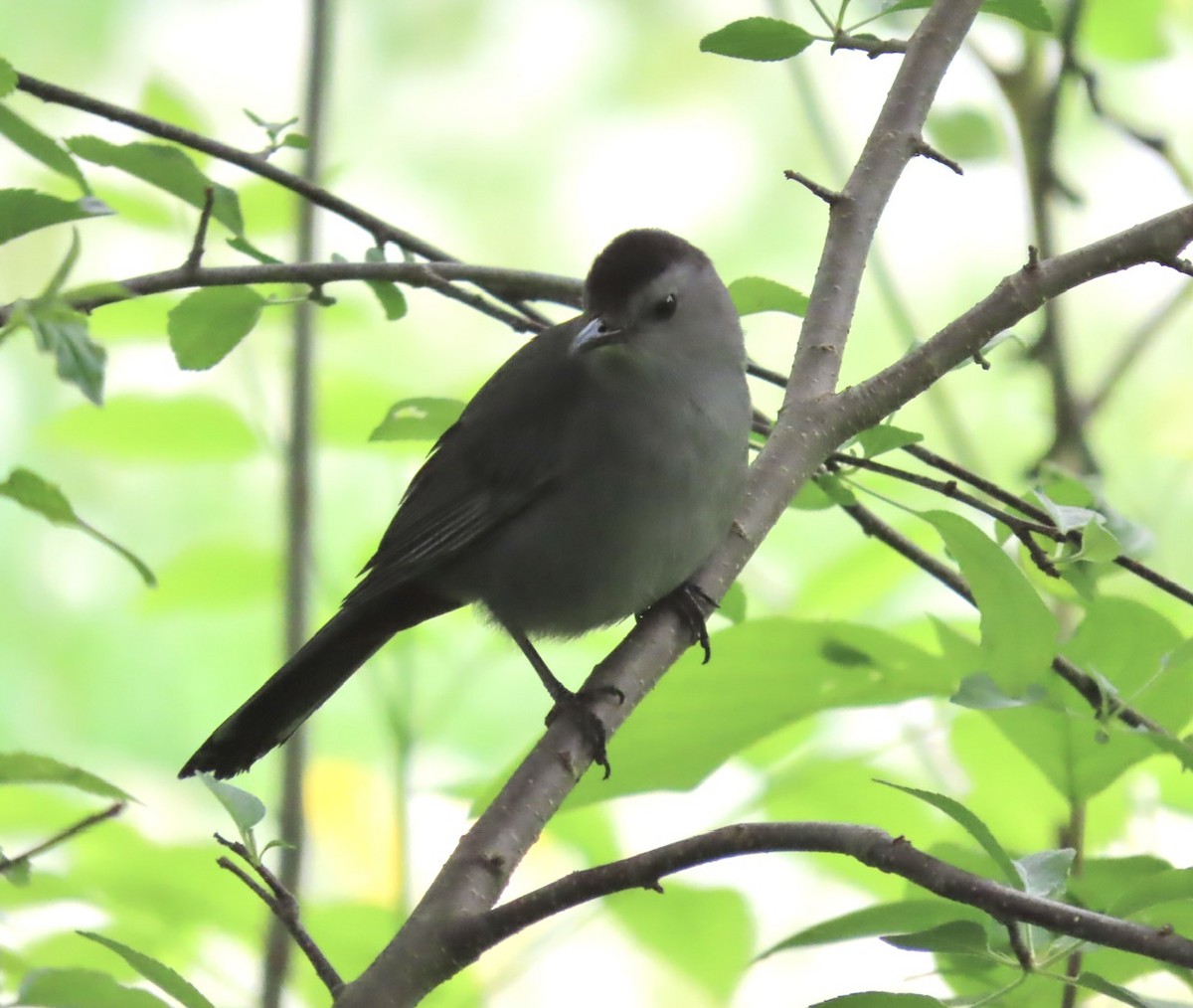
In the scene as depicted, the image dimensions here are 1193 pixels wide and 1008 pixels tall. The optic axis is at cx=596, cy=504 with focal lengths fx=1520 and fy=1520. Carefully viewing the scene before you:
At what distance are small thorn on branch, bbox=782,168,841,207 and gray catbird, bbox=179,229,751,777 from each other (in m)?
0.61

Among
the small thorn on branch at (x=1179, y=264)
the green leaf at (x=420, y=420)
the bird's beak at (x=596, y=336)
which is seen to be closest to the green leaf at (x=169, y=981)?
the green leaf at (x=420, y=420)

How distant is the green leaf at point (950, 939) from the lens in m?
1.41

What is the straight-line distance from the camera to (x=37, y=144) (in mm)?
1812

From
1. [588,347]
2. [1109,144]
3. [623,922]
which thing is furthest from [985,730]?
[1109,144]

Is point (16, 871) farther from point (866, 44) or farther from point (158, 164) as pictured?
point (866, 44)

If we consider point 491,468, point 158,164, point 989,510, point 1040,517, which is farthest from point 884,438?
point 491,468

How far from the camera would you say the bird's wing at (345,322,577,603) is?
9.82 feet

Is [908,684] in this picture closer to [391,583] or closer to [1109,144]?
[391,583]

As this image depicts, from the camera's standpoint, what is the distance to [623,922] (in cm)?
255

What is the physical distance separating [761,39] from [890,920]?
1.16 metres

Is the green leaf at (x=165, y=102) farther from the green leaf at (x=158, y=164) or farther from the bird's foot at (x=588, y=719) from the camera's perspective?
the bird's foot at (x=588, y=719)

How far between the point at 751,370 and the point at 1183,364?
3.20 metres

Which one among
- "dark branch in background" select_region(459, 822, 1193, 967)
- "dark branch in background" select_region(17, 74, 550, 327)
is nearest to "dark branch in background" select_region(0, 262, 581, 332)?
"dark branch in background" select_region(17, 74, 550, 327)

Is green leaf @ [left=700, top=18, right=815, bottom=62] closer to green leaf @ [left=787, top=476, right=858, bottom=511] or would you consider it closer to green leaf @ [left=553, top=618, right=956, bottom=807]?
green leaf @ [left=787, top=476, right=858, bottom=511]
